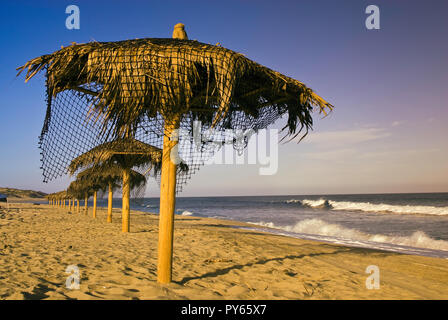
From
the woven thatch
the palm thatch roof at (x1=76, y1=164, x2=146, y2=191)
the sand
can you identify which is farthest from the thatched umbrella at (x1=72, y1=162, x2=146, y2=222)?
the sand

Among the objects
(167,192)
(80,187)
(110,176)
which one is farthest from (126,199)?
(80,187)

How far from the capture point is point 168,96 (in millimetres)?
2939

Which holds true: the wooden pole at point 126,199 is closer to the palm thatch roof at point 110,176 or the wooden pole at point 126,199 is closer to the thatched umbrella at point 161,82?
the palm thatch roof at point 110,176

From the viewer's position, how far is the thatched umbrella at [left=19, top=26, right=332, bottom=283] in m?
2.81

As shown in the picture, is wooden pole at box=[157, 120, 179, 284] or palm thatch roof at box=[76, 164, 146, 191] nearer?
wooden pole at box=[157, 120, 179, 284]

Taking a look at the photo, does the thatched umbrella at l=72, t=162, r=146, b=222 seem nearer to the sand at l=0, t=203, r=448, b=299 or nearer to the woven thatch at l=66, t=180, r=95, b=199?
the woven thatch at l=66, t=180, r=95, b=199

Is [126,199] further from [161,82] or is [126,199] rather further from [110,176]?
[161,82]

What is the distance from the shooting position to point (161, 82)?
2.80m
